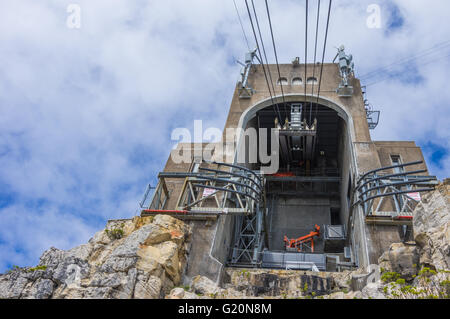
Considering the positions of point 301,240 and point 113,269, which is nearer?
point 113,269

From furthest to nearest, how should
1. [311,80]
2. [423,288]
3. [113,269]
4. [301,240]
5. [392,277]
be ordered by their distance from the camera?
[311,80]
[301,240]
[113,269]
[392,277]
[423,288]

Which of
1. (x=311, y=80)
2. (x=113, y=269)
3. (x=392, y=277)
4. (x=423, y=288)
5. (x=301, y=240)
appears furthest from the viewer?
(x=311, y=80)

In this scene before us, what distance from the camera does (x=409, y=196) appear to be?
18.0 metres

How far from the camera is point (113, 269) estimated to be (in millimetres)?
13469

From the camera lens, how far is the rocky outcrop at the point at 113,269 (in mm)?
12562

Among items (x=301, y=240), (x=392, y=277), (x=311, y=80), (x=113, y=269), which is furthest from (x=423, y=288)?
(x=311, y=80)

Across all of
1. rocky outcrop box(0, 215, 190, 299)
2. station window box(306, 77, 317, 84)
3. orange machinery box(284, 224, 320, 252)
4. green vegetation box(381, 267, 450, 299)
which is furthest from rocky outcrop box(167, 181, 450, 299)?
station window box(306, 77, 317, 84)

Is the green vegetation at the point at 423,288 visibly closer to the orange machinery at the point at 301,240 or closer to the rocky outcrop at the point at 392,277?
the rocky outcrop at the point at 392,277

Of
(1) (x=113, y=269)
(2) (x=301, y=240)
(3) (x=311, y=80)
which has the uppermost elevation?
(3) (x=311, y=80)

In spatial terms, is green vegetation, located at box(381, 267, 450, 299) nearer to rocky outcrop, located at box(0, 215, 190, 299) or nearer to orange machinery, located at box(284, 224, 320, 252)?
rocky outcrop, located at box(0, 215, 190, 299)

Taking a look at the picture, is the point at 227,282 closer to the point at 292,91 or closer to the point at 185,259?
the point at 185,259

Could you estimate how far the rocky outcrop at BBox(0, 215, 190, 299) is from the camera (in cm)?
1256

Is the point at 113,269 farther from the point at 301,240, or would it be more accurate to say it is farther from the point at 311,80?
the point at 311,80

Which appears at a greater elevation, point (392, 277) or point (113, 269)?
point (113, 269)
